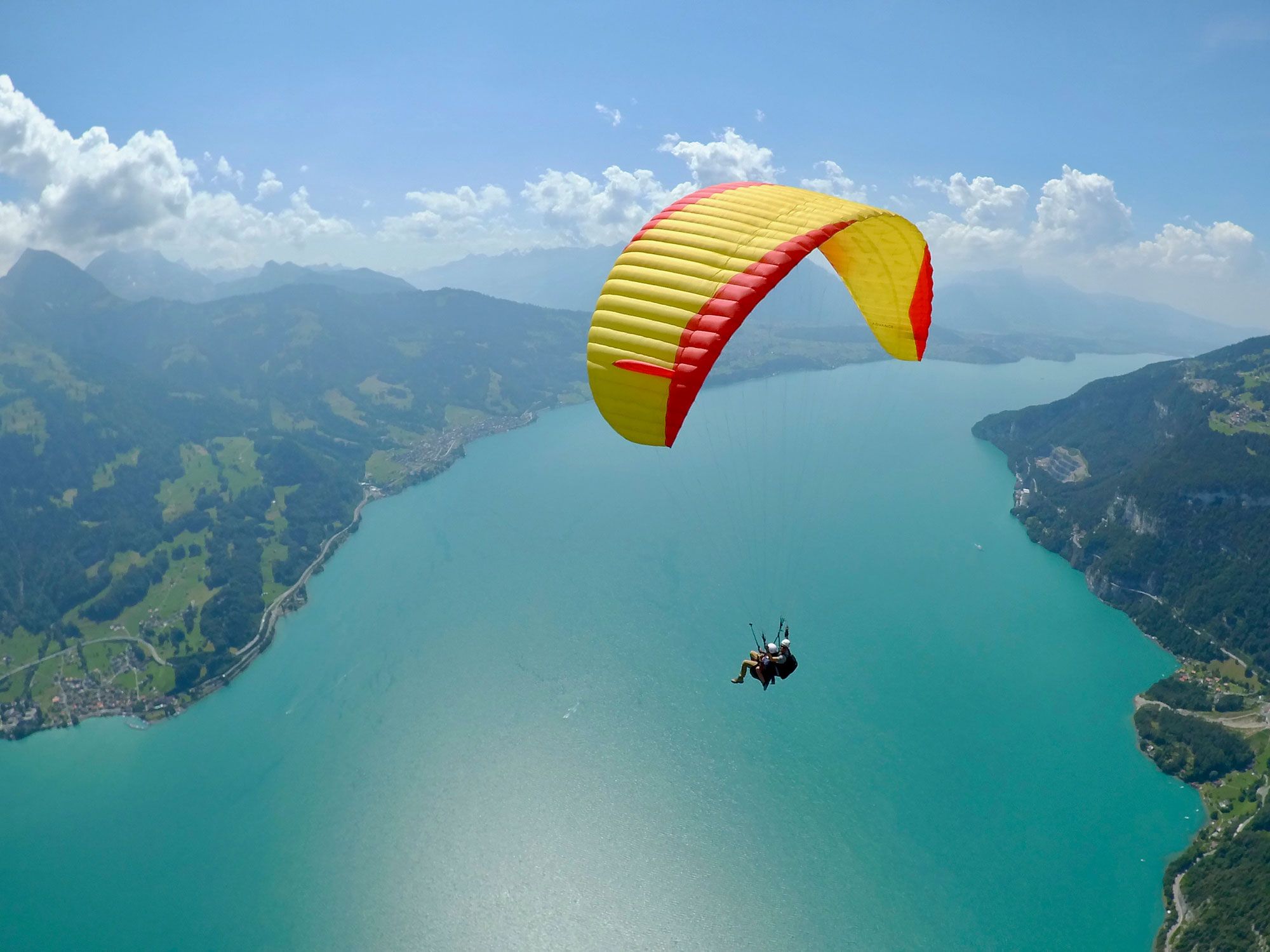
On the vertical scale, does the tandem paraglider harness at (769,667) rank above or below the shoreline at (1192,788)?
above

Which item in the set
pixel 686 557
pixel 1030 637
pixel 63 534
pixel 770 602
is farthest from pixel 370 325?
pixel 1030 637

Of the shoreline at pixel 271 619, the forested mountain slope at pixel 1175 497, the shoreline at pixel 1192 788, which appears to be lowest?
the shoreline at pixel 271 619

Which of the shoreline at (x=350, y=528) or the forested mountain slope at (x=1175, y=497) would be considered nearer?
the forested mountain slope at (x=1175, y=497)

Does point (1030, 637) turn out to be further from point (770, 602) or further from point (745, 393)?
point (745, 393)

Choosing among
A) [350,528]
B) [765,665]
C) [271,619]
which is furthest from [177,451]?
[765,665]

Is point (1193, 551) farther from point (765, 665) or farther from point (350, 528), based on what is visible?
point (350, 528)

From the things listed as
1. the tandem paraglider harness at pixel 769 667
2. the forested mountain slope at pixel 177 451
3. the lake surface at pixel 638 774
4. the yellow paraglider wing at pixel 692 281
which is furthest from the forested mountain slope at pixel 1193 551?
the forested mountain slope at pixel 177 451

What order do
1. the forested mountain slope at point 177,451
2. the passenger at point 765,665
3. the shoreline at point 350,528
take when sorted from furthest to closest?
the forested mountain slope at point 177,451
the shoreline at point 350,528
the passenger at point 765,665

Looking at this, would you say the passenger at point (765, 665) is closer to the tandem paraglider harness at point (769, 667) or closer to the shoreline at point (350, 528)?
the tandem paraglider harness at point (769, 667)
